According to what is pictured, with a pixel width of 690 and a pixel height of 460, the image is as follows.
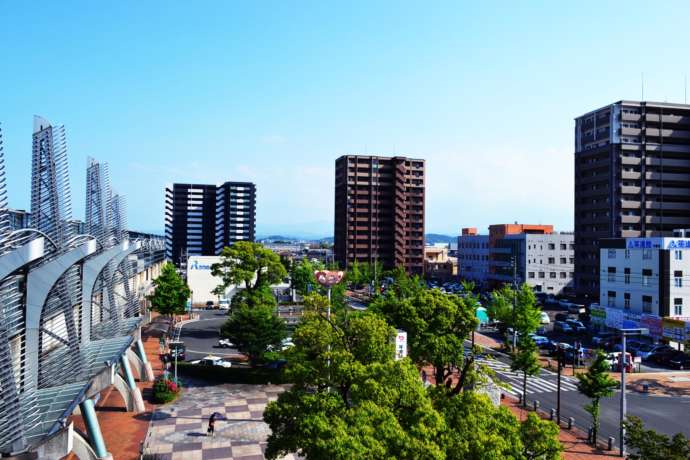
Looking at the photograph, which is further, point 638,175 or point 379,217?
point 379,217

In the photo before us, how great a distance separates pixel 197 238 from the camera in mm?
176250

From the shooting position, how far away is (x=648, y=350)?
55.4 m

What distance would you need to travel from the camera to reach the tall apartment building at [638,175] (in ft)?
302

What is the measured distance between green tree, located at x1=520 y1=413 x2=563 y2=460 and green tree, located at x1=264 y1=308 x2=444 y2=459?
3.33 meters

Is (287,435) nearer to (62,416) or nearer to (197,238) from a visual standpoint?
(62,416)

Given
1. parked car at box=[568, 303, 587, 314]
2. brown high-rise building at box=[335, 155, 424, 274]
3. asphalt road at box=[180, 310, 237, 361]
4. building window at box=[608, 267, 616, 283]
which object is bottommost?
asphalt road at box=[180, 310, 237, 361]

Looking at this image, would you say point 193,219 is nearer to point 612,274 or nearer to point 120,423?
point 612,274

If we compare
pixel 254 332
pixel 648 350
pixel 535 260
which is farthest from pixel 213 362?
pixel 535 260

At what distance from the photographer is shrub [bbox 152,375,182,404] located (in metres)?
38.0

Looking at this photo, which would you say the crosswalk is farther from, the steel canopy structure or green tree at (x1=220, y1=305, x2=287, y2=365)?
the steel canopy structure

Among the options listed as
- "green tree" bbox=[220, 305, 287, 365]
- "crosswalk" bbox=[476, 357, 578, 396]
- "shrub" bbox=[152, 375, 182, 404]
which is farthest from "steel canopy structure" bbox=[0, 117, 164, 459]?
"crosswalk" bbox=[476, 357, 578, 396]

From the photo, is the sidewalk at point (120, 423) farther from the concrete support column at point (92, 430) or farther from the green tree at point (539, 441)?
the green tree at point (539, 441)

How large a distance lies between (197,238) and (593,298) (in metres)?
125

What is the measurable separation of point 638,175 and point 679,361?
2005 inches
